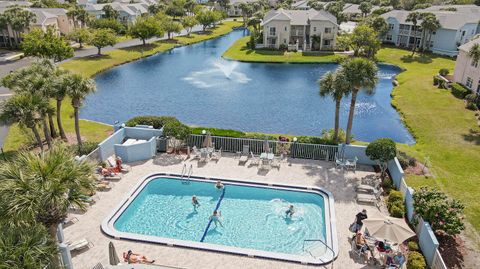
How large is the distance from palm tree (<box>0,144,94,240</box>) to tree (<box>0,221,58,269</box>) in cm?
47

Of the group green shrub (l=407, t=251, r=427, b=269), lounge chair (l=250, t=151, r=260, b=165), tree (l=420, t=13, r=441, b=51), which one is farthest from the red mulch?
tree (l=420, t=13, r=441, b=51)

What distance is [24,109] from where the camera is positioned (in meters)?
24.3

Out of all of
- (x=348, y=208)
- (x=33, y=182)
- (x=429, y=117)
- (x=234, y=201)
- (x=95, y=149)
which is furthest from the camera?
(x=429, y=117)

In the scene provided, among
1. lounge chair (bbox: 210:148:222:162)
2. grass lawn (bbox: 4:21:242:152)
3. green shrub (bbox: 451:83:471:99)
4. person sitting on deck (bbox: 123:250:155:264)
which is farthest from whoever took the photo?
green shrub (bbox: 451:83:471:99)

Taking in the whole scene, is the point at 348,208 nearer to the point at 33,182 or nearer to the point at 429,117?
the point at 33,182

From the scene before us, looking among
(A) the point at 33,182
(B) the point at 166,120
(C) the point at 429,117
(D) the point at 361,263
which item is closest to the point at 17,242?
(A) the point at 33,182

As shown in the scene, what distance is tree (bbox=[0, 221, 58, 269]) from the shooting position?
11102 millimetres

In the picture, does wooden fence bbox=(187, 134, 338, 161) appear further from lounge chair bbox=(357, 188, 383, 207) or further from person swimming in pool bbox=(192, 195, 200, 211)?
person swimming in pool bbox=(192, 195, 200, 211)

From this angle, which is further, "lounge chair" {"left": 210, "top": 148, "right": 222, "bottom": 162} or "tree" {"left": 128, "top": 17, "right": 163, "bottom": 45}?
"tree" {"left": 128, "top": 17, "right": 163, "bottom": 45}

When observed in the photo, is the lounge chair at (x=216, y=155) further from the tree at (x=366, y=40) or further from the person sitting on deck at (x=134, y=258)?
the tree at (x=366, y=40)

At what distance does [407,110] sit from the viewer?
4284cm

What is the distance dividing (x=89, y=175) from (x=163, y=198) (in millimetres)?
9232

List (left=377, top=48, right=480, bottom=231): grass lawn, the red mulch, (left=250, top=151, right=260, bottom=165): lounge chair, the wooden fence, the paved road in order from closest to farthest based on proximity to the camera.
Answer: the red mulch < (left=377, top=48, right=480, bottom=231): grass lawn < (left=250, top=151, right=260, bottom=165): lounge chair < the wooden fence < the paved road

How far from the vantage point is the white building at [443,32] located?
71.0 meters
